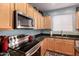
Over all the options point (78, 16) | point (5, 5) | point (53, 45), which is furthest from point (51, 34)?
point (5, 5)

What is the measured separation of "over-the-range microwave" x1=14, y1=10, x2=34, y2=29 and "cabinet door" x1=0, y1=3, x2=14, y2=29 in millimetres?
91

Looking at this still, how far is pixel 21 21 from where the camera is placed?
1.48 meters

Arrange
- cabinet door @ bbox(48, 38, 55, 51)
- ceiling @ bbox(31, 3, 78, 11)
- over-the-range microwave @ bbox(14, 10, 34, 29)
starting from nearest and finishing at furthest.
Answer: over-the-range microwave @ bbox(14, 10, 34, 29)
ceiling @ bbox(31, 3, 78, 11)
cabinet door @ bbox(48, 38, 55, 51)

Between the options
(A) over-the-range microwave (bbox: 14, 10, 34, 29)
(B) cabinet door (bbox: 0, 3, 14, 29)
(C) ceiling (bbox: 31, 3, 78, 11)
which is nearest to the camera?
(B) cabinet door (bbox: 0, 3, 14, 29)

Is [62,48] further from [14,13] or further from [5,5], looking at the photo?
[5,5]

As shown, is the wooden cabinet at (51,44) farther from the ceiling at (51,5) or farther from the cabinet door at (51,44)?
the ceiling at (51,5)

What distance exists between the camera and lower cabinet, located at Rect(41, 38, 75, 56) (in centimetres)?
152

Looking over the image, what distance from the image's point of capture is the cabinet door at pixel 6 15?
105 cm

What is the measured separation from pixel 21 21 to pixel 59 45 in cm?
62

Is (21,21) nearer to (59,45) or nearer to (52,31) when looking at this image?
(52,31)

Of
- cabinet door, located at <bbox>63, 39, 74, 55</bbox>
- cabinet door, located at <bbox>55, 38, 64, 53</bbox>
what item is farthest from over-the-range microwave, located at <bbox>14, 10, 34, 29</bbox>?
cabinet door, located at <bbox>63, 39, 74, 55</bbox>

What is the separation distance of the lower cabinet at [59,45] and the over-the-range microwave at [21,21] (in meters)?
0.36

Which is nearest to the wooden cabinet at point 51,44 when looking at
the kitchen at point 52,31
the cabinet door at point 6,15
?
the kitchen at point 52,31

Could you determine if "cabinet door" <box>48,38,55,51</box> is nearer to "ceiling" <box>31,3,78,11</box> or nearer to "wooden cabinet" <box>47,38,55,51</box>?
"wooden cabinet" <box>47,38,55,51</box>
